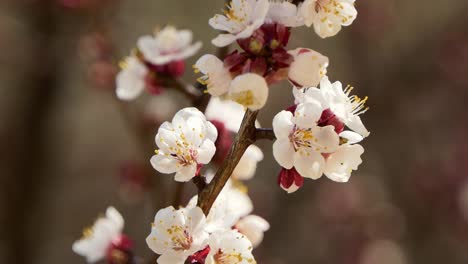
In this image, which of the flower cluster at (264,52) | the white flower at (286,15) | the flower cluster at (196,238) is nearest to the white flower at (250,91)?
the flower cluster at (264,52)

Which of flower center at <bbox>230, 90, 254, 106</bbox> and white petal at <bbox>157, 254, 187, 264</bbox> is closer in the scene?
flower center at <bbox>230, 90, 254, 106</bbox>

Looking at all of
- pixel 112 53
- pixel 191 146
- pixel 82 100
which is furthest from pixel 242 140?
pixel 82 100

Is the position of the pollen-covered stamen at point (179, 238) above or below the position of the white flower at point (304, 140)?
below

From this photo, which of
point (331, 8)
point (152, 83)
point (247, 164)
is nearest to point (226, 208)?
point (247, 164)

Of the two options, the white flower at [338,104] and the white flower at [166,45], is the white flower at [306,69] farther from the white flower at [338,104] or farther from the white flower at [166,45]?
the white flower at [166,45]

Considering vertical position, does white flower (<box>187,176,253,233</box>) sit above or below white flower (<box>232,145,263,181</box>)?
below

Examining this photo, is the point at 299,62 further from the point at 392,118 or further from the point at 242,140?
the point at 392,118

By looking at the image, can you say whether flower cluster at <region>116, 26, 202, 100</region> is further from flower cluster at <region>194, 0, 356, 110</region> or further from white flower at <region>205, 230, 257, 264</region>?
white flower at <region>205, 230, 257, 264</region>

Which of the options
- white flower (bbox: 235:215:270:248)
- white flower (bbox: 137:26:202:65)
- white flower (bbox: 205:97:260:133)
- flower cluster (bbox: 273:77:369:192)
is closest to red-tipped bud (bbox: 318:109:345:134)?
flower cluster (bbox: 273:77:369:192)
